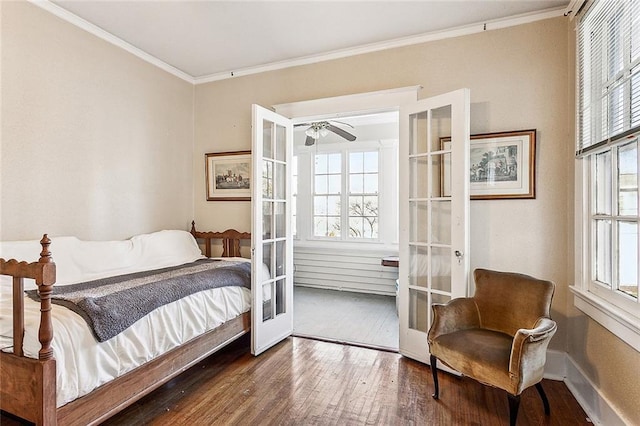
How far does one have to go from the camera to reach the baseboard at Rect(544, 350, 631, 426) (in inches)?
74.3

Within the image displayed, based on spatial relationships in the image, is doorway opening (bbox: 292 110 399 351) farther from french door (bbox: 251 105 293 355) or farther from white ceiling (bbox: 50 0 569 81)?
white ceiling (bbox: 50 0 569 81)

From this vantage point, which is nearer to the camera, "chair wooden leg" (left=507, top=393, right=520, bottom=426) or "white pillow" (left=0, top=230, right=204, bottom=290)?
"chair wooden leg" (left=507, top=393, right=520, bottom=426)

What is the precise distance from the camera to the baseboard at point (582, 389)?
1888 millimetres

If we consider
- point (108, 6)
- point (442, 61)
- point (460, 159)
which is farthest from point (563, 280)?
point (108, 6)

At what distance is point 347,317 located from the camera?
403 centimetres

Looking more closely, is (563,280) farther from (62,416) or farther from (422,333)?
(62,416)

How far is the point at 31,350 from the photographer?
5.06 feet

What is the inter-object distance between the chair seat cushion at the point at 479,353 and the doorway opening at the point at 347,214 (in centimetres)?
233

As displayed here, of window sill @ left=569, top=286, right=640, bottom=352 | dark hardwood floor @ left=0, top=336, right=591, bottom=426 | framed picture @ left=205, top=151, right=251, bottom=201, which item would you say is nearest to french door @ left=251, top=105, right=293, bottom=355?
dark hardwood floor @ left=0, top=336, right=591, bottom=426

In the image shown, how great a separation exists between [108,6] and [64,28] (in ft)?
1.49

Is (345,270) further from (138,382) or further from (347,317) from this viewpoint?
(138,382)

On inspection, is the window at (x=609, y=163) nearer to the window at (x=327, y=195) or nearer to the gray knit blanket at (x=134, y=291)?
the gray knit blanket at (x=134, y=291)

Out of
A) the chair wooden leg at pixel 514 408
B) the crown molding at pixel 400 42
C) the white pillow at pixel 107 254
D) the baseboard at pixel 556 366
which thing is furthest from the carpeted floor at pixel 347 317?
the crown molding at pixel 400 42

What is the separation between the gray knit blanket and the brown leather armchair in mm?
1689
